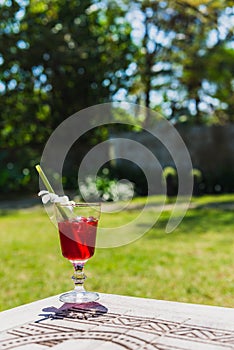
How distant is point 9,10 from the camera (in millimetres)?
16438

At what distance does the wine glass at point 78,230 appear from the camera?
76.9 inches

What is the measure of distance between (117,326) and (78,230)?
0.38 m

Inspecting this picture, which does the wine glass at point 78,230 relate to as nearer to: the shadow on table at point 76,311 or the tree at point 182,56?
the shadow on table at point 76,311

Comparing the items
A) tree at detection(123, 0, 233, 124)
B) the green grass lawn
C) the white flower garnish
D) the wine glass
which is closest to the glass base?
the wine glass

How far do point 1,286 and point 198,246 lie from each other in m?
2.42

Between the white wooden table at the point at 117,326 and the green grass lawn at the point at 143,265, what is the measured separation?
7.21 feet

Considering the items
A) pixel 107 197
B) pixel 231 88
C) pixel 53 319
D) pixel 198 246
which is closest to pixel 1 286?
pixel 198 246

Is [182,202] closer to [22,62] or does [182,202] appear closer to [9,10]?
[22,62]

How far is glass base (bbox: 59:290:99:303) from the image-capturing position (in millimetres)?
2025

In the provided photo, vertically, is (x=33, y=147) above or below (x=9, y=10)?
below

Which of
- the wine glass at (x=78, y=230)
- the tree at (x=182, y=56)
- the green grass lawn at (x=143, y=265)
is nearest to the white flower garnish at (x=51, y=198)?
the wine glass at (x=78, y=230)

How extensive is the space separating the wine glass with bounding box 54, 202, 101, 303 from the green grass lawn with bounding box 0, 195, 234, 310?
7.43ft

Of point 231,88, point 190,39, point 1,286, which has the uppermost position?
point 190,39

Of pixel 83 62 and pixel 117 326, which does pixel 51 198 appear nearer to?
pixel 117 326
